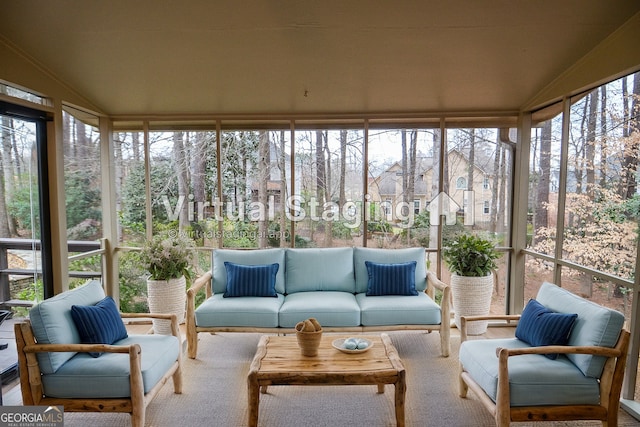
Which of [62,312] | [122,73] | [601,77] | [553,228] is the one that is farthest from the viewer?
[553,228]

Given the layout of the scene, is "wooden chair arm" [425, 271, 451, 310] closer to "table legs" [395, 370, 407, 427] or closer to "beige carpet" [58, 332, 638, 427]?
"beige carpet" [58, 332, 638, 427]

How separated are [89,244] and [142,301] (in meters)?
0.96

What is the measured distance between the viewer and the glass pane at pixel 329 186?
14.9 feet

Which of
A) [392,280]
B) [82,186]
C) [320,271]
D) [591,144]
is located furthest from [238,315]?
[591,144]

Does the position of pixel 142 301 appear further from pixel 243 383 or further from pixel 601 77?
pixel 601 77

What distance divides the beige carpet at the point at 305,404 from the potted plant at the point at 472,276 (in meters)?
0.84

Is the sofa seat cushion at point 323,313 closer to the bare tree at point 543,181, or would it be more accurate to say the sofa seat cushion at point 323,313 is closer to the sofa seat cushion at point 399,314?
the sofa seat cushion at point 399,314

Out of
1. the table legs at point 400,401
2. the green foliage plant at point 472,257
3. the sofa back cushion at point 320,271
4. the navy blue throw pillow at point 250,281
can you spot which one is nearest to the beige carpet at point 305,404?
the table legs at point 400,401

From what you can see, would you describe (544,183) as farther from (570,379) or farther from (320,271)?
(320,271)

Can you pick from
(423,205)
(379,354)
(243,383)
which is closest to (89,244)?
(243,383)

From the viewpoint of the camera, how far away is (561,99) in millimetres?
3762

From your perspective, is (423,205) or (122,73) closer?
(122,73)

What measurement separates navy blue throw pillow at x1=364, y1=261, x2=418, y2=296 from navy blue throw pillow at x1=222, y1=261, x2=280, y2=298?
1.01 meters

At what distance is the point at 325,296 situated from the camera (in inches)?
149
